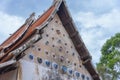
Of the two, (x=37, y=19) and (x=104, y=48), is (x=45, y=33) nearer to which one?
(x=37, y=19)

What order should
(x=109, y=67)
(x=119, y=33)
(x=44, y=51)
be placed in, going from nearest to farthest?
(x=44, y=51) < (x=109, y=67) < (x=119, y=33)

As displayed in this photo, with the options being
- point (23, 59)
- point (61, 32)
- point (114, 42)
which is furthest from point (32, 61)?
point (114, 42)

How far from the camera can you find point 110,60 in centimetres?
2778

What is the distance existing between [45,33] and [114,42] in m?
16.4

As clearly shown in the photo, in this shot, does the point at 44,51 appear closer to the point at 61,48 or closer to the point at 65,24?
the point at 61,48

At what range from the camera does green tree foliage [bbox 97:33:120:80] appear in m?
27.1

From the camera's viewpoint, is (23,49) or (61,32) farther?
(61,32)

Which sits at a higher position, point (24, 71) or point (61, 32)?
point (61, 32)

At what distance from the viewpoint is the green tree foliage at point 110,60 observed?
2711 centimetres

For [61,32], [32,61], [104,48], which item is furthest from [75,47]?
[104,48]

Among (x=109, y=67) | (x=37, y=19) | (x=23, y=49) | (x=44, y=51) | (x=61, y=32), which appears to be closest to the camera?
(x=23, y=49)

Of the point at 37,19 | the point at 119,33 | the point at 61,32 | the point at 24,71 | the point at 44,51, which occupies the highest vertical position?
the point at 119,33

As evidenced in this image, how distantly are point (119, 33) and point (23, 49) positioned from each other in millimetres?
19099

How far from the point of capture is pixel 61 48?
14.1 m
